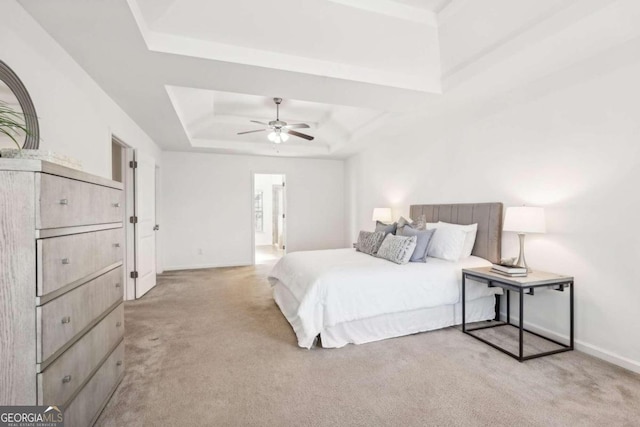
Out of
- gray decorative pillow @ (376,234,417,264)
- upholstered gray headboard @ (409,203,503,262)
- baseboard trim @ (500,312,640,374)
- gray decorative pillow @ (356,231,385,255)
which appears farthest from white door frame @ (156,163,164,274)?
baseboard trim @ (500,312,640,374)

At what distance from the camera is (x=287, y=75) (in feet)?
8.83

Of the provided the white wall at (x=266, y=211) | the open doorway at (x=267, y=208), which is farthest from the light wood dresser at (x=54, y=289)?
the white wall at (x=266, y=211)

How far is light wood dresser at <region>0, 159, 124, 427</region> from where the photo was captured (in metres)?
1.13

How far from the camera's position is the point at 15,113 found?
165 centimetres

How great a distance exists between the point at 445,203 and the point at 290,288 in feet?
7.67

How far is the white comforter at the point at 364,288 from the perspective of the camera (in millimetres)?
2582

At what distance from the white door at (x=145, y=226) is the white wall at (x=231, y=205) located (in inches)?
50.9

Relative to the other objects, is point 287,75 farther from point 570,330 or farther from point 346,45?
point 570,330

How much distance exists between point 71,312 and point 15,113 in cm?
114

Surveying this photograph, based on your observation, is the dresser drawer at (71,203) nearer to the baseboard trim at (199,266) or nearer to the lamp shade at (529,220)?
the lamp shade at (529,220)

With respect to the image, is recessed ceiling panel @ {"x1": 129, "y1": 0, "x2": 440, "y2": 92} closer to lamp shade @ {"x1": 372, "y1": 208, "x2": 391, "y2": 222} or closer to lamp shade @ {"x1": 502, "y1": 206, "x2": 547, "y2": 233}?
lamp shade @ {"x1": 502, "y1": 206, "x2": 547, "y2": 233}

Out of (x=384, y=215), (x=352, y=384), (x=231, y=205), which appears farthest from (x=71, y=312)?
(x=231, y=205)

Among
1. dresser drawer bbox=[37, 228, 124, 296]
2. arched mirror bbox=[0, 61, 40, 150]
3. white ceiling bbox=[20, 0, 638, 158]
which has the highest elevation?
white ceiling bbox=[20, 0, 638, 158]

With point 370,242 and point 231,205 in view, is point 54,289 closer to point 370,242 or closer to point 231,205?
point 370,242
